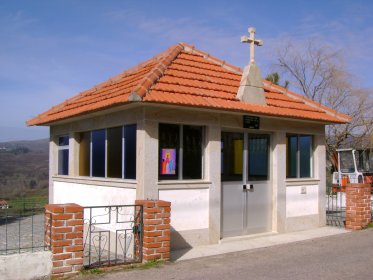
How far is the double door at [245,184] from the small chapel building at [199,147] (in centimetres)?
2

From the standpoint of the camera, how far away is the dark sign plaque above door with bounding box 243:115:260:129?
10.5 m

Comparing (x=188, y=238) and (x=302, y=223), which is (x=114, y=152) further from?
(x=302, y=223)

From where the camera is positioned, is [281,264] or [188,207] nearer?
[281,264]

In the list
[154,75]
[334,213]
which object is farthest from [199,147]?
[334,213]

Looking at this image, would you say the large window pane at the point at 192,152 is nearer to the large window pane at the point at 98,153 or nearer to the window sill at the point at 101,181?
the window sill at the point at 101,181

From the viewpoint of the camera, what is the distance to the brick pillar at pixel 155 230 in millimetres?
7770

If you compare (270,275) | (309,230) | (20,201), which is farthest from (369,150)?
(270,275)

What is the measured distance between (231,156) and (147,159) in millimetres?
2432

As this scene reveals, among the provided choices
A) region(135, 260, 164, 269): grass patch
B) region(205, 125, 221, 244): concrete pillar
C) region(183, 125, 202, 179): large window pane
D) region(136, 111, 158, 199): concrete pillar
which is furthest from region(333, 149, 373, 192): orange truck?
region(135, 260, 164, 269): grass patch

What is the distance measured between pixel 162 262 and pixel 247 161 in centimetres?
369

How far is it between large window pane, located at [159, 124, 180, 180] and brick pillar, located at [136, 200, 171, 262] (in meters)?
1.43

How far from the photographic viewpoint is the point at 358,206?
1188cm

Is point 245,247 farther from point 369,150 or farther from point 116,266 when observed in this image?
point 369,150

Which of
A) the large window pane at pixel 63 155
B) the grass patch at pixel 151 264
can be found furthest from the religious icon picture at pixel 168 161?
the large window pane at pixel 63 155
